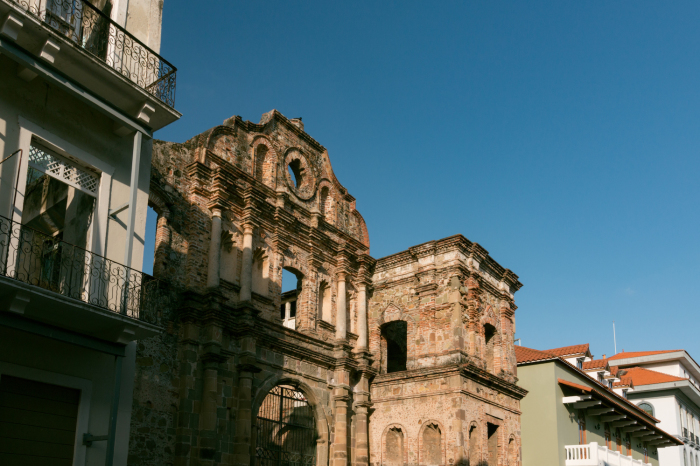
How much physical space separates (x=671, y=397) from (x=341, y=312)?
2580cm

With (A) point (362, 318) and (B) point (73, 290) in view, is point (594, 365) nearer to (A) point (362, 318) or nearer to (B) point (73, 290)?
(A) point (362, 318)

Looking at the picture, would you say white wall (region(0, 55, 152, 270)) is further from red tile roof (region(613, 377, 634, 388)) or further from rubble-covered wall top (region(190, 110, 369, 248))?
red tile roof (region(613, 377, 634, 388))

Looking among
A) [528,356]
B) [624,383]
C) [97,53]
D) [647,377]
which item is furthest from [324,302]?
[647,377]

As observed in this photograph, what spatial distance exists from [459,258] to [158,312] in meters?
9.38

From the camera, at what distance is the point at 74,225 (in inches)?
397

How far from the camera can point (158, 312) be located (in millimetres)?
14492

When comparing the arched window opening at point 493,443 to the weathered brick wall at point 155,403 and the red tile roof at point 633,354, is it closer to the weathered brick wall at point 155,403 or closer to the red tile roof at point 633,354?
the weathered brick wall at point 155,403

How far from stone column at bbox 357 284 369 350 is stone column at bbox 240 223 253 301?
4.50 metres

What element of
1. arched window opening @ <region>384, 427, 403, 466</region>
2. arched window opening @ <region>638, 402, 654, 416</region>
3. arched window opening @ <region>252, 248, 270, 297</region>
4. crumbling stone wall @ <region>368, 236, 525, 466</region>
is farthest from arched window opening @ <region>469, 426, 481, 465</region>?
arched window opening @ <region>638, 402, 654, 416</region>

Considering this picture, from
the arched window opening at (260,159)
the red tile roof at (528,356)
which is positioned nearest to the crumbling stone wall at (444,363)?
the red tile roof at (528,356)

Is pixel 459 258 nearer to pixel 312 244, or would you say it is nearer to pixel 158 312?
pixel 312 244

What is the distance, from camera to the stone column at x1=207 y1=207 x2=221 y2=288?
1569 cm

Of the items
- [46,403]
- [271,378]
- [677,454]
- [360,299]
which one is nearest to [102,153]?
[46,403]

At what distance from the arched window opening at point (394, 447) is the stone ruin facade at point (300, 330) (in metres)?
0.04
